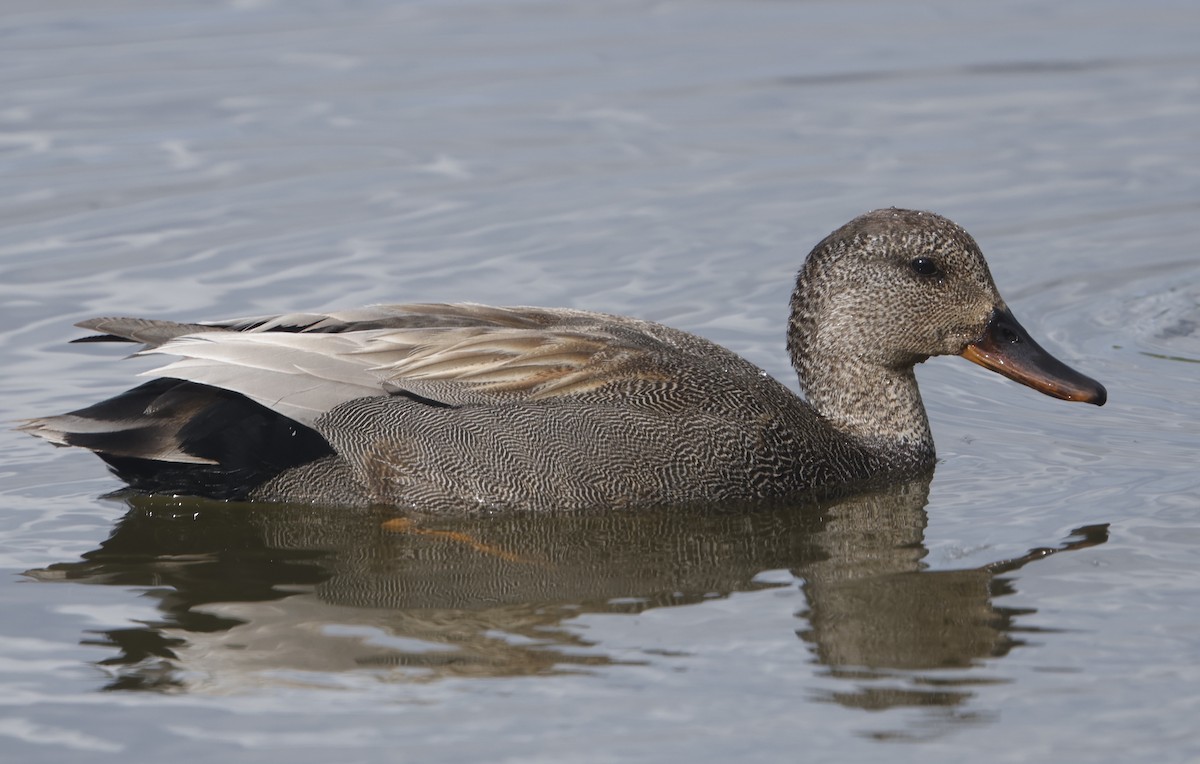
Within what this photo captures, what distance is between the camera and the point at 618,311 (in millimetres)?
11008

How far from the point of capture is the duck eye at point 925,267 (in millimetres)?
8609

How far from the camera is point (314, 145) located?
47.1 feet

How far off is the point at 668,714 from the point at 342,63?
11.1 meters

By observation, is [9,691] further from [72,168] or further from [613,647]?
[72,168]

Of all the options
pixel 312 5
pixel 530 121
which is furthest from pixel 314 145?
pixel 312 5

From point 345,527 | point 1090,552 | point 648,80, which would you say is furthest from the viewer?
point 648,80

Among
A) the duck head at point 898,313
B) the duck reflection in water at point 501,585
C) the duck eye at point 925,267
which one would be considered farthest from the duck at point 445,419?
the duck eye at point 925,267

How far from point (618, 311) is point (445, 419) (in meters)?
3.11

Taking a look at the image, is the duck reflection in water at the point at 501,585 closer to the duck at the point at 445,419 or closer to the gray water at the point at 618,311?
the gray water at the point at 618,311

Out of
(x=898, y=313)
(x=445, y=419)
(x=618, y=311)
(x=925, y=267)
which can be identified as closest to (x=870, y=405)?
(x=898, y=313)

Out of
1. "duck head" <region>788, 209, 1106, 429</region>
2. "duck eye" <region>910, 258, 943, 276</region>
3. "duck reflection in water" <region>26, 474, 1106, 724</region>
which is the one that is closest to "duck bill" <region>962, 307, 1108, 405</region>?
"duck head" <region>788, 209, 1106, 429</region>

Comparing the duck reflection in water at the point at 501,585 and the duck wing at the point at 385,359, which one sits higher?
the duck wing at the point at 385,359

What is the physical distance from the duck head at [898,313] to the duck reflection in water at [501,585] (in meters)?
0.60

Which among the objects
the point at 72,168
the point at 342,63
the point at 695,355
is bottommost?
the point at 695,355
